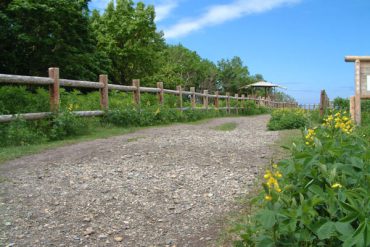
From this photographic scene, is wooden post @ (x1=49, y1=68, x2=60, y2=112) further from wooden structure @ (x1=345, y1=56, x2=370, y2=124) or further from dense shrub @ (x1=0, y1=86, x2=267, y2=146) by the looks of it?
wooden structure @ (x1=345, y1=56, x2=370, y2=124)

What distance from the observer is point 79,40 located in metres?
24.3

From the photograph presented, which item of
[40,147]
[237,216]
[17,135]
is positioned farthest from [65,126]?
[237,216]

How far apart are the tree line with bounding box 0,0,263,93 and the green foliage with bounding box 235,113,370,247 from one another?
20771mm

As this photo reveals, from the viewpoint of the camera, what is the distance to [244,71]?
60688 mm

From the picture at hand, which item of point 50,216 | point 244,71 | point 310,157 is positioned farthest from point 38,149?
point 244,71

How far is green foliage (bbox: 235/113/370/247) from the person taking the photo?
1884 millimetres

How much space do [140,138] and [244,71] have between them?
54346 millimetres

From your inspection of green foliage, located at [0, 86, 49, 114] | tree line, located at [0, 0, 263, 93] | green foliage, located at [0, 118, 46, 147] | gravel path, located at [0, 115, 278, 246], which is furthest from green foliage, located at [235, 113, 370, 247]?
tree line, located at [0, 0, 263, 93]

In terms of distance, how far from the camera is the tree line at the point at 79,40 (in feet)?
71.3

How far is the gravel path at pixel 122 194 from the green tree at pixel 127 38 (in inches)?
1100

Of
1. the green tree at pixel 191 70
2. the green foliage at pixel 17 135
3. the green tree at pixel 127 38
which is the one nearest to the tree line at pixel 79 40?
the green tree at pixel 127 38

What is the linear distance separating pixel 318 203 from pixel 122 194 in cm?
228

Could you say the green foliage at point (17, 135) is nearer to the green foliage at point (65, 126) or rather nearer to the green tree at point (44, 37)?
the green foliage at point (65, 126)

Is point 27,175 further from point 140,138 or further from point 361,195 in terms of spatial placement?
point 361,195
